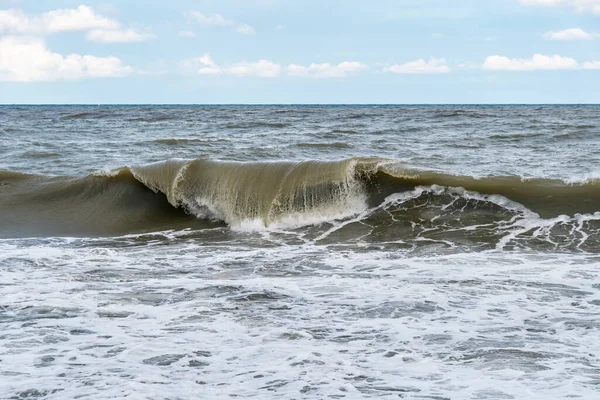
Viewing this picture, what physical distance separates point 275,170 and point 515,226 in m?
3.81

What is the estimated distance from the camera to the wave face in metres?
9.34

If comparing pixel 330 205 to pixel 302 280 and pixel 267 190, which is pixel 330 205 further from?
pixel 302 280

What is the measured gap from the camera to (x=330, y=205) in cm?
1039

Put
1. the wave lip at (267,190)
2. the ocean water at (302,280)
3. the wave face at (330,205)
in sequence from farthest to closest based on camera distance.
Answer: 1. the wave lip at (267,190)
2. the wave face at (330,205)
3. the ocean water at (302,280)

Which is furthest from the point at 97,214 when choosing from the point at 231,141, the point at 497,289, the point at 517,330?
the point at 231,141

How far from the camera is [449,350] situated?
4.54 metres

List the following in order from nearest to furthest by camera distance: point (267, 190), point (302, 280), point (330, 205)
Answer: point (302, 280)
point (330, 205)
point (267, 190)

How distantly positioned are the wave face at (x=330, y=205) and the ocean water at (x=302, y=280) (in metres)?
0.04

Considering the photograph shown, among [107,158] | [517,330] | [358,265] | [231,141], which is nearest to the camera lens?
[517,330]

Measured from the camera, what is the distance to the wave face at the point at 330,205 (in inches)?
368

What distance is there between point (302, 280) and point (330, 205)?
3.86 m

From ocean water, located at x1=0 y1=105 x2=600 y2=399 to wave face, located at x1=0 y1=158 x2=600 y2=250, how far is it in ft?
0.12

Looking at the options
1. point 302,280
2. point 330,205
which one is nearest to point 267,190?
point 330,205

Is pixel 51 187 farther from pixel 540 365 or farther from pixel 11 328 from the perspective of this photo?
pixel 540 365
